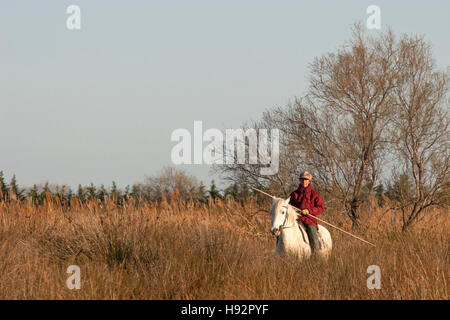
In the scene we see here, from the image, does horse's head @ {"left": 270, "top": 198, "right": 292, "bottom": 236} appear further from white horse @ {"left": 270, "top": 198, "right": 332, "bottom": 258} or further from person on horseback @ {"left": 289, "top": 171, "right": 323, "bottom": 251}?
person on horseback @ {"left": 289, "top": 171, "right": 323, "bottom": 251}

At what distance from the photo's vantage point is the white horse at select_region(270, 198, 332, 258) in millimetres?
10352

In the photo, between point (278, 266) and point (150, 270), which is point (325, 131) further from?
point (150, 270)

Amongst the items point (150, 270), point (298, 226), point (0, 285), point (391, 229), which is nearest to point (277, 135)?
point (391, 229)

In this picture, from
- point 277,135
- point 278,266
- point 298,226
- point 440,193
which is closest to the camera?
point 278,266

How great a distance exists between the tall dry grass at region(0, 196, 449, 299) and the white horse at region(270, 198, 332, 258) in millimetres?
354

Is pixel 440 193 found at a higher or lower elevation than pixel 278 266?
higher

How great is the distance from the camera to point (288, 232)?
10.6m

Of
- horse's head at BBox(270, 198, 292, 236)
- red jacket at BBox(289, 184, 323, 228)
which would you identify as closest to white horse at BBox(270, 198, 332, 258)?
horse's head at BBox(270, 198, 292, 236)

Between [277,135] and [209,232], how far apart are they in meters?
8.85

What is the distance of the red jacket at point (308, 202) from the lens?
1123cm

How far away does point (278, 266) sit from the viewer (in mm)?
8984

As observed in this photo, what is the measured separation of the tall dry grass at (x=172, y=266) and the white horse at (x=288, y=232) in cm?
35

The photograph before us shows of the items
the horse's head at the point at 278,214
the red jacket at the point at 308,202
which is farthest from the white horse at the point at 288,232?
the red jacket at the point at 308,202
